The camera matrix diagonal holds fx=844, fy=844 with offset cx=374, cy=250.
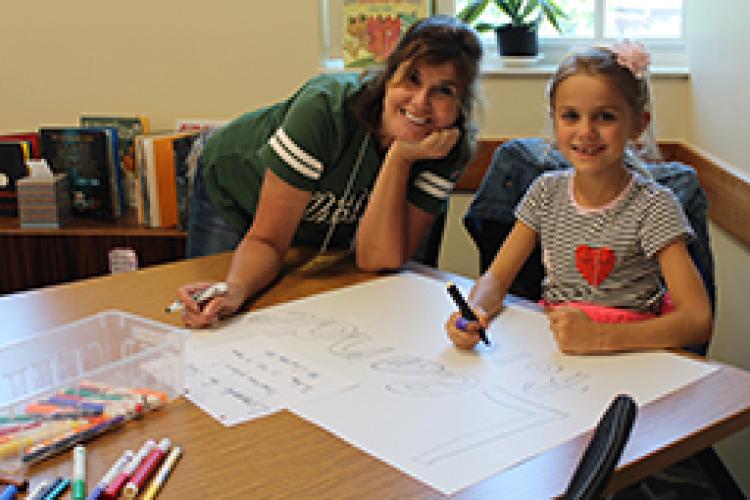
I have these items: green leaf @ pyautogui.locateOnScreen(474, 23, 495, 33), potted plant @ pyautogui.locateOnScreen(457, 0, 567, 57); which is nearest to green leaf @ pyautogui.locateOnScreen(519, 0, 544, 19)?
potted plant @ pyautogui.locateOnScreen(457, 0, 567, 57)

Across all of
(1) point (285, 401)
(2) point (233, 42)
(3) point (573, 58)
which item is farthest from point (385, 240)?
(2) point (233, 42)

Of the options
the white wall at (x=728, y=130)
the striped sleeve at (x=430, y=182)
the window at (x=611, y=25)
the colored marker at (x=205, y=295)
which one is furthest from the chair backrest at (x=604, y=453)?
the window at (x=611, y=25)

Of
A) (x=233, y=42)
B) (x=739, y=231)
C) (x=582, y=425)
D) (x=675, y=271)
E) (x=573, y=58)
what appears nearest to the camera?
(x=582, y=425)

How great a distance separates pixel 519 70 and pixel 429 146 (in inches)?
43.4

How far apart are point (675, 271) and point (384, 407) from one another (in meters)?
0.58

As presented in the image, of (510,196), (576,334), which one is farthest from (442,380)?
(510,196)

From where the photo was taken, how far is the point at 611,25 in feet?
8.69

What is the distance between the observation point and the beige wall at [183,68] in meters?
2.61

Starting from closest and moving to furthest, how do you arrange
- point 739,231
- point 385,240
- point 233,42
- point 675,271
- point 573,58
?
point 675,271 < point 573,58 < point 385,240 < point 739,231 < point 233,42

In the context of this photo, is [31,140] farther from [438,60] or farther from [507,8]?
[438,60]

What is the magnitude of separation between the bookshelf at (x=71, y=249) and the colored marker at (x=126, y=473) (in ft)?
5.86

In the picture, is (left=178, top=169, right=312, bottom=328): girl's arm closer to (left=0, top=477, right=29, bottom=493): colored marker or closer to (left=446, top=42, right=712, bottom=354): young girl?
(left=446, top=42, right=712, bottom=354): young girl

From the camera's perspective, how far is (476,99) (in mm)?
1649

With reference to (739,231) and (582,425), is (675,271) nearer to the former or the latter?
(582,425)
